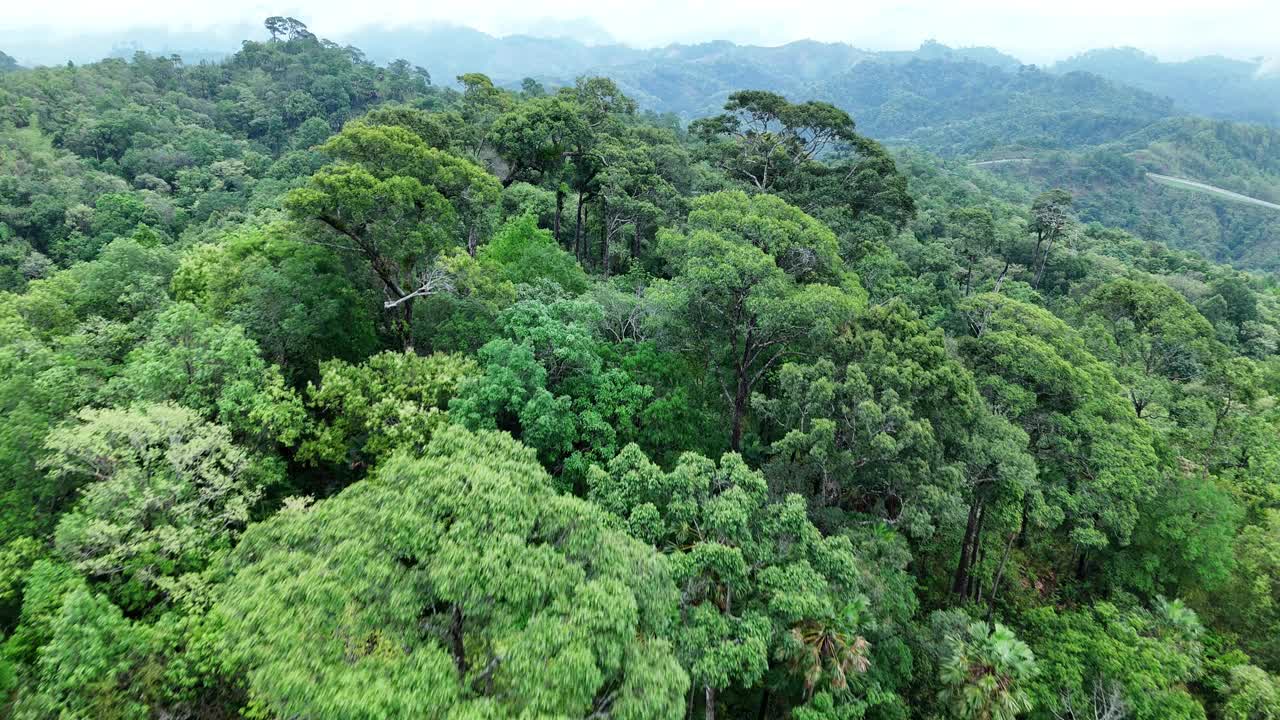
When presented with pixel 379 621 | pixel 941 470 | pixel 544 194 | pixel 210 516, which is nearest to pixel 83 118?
pixel 544 194

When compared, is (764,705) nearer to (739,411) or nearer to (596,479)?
(596,479)

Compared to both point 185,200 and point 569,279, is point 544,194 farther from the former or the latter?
point 185,200

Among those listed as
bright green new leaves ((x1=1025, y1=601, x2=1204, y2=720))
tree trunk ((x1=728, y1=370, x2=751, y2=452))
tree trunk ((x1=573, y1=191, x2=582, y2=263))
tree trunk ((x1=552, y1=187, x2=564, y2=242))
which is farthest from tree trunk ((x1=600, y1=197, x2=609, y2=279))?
bright green new leaves ((x1=1025, y1=601, x2=1204, y2=720))

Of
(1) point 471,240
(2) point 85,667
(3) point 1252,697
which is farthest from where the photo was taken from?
(1) point 471,240

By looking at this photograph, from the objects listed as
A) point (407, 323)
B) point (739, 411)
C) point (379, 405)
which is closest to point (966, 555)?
point (739, 411)

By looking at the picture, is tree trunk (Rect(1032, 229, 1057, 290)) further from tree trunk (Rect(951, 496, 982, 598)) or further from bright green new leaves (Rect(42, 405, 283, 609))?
bright green new leaves (Rect(42, 405, 283, 609))

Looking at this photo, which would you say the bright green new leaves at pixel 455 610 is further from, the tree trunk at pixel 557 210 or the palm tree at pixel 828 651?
the tree trunk at pixel 557 210
